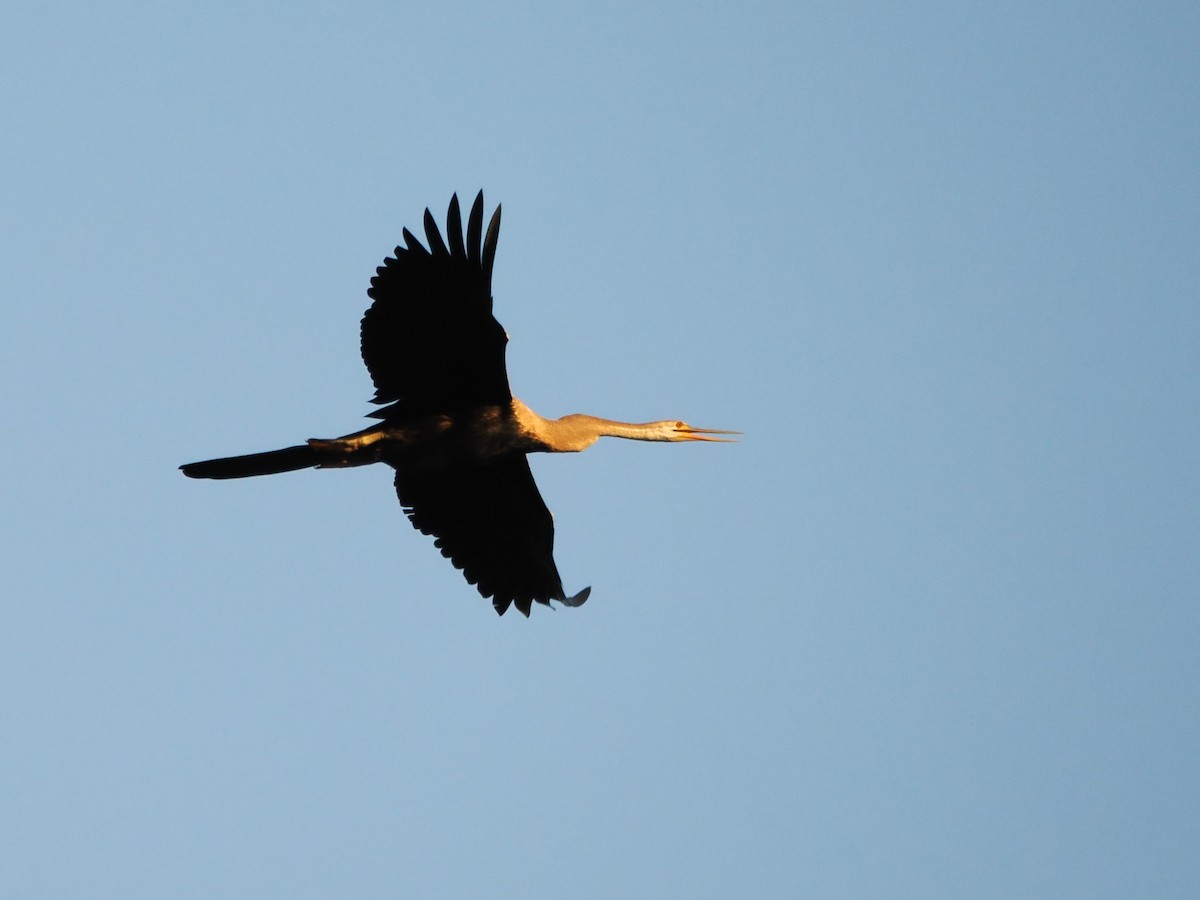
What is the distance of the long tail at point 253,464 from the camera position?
1090cm

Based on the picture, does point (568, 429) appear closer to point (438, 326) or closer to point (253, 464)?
point (438, 326)

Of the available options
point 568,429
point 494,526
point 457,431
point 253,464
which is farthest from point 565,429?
point 253,464

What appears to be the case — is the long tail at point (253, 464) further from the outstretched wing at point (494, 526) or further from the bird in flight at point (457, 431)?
the outstretched wing at point (494, 526)

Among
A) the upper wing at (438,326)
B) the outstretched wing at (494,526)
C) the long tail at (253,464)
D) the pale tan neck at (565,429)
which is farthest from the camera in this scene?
the outstretched wing at (494,526)

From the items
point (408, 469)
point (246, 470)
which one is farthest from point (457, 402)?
point (246, 470)

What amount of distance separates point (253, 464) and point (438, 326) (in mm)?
1543

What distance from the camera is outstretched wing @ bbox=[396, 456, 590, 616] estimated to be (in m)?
12.3

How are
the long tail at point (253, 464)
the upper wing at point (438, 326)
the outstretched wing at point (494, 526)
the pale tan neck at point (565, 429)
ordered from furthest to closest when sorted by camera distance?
1. the outstretched wing at point (494, 526)
2. the pale tan neck at point (565, 429)
3. the long tail at point (253, 464)
4. the upper wing at point (438, 326)

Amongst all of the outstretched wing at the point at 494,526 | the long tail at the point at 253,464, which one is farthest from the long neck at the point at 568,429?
the long tail at the point at 253,464

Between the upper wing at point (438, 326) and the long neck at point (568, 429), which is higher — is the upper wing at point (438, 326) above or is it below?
above

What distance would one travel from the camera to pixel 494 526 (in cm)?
1258

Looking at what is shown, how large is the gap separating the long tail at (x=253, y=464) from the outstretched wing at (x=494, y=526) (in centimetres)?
124

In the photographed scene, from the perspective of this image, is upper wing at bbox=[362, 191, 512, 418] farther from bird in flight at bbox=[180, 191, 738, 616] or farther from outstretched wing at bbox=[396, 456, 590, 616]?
outstretched wing at bbox=[396, 456, 590, 616]

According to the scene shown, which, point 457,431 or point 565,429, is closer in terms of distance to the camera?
point 457,431
